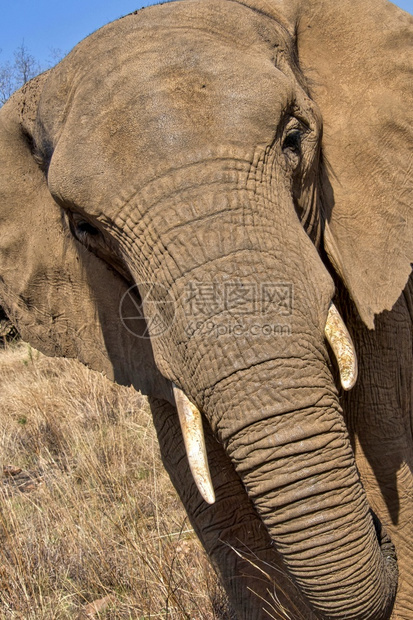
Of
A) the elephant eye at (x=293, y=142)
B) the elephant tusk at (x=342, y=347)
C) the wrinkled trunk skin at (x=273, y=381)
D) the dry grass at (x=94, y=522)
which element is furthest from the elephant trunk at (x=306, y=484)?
the dry grass at (x=94, y=522)

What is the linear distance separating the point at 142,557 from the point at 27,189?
167 cm

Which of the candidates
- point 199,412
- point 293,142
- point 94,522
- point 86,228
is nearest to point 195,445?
point 199,412

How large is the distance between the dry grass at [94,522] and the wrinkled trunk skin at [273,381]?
0.97m

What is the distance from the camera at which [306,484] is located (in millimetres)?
2197

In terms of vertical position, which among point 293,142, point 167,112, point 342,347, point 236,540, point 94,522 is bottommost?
point 94,522

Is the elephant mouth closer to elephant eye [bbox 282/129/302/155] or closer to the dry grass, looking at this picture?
elephant eye [bbox 282/129/302/155]

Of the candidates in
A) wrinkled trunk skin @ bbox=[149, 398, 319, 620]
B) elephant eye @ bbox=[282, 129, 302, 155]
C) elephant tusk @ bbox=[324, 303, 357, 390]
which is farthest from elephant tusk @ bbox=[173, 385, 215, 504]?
elephant eye @ bbox=[282, 129, 302, 155]

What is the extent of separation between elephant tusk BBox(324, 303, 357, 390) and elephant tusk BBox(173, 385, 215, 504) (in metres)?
0.45

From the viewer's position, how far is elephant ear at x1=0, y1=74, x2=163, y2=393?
3.25 m

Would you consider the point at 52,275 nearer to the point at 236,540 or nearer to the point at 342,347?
the point at 236,540

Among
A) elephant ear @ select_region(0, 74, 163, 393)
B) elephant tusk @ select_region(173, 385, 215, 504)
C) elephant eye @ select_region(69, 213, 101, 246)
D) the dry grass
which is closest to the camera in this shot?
elephant tusk @ select_region(173, 385, 215, 504)

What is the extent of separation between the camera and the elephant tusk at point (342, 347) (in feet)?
7.66

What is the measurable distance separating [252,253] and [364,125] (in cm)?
97

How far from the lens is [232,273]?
7.33ft
